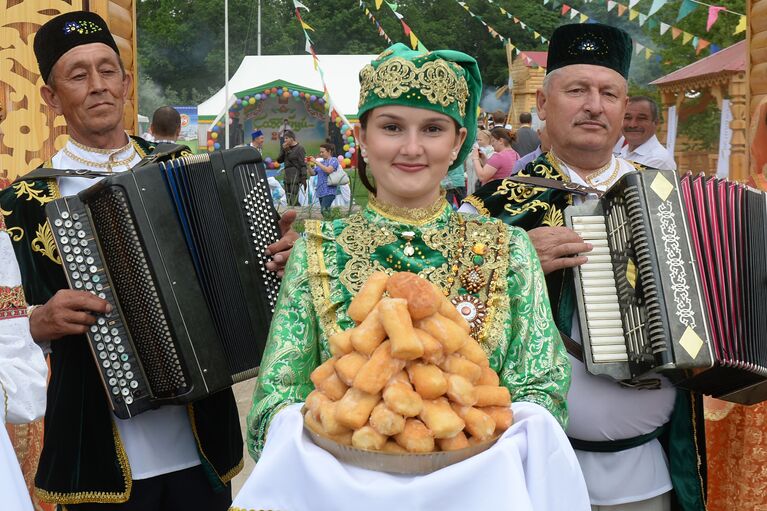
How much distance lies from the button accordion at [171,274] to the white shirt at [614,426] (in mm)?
1080

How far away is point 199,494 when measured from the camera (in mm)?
3137

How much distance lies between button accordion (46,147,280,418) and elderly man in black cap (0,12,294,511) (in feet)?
0.31

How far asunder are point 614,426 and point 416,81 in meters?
1.43

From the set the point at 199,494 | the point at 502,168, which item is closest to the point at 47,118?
the point at 199,494

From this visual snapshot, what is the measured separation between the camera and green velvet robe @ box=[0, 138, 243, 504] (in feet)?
9.77

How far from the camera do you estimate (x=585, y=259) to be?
2711 millimetres

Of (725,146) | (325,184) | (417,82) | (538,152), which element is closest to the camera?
(417,82)

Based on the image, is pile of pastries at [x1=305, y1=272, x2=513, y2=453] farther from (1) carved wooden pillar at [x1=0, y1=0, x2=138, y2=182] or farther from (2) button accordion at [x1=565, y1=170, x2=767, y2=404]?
(1) carved wooden pillar at [x1=0, y1=0, x2=138, y2=182]

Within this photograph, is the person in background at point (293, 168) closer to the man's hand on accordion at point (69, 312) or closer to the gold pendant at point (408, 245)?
the man's hand on accordion at point (69, 312)

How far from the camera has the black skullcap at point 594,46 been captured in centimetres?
315

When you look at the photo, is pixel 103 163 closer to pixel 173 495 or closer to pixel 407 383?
pixel 173 495

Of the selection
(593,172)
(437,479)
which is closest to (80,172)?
(593,172)

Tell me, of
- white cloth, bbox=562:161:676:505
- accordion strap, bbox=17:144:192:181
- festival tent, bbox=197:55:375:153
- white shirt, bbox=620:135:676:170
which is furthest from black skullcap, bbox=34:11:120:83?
festival tent, bbox=197:55:375:153

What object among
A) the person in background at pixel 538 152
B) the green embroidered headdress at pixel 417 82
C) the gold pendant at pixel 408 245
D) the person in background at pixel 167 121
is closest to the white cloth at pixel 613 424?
the gold pendant at pixel 408 245
